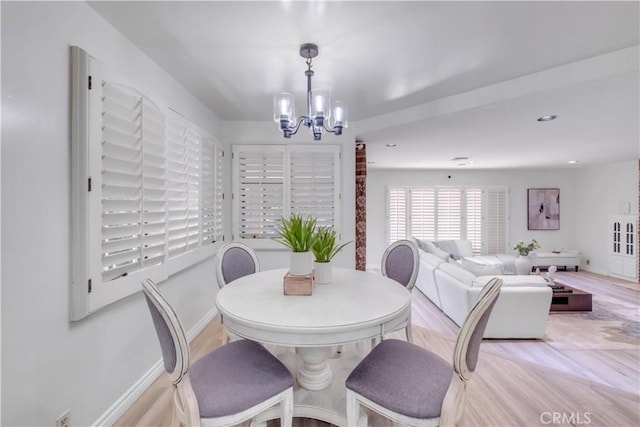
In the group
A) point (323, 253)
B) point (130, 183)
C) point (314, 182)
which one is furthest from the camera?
point (314, 182)

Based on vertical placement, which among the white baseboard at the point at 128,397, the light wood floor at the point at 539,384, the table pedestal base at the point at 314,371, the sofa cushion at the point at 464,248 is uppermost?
the sofa cushion at the point at 464,248

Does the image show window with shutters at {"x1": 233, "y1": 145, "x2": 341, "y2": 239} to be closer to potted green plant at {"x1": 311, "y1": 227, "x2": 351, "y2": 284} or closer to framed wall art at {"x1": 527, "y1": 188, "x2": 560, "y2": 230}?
potted green plant at {"x1": 311, "y1": 227, "x2": 351, "y2": 284}

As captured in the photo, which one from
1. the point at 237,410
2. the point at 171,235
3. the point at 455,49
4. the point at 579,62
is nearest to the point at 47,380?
the point at 237,410

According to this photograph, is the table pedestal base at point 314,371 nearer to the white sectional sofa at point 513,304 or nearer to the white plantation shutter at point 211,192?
the white plantation shutter at point 211,192

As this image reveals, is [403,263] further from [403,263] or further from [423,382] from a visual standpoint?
[423,382]

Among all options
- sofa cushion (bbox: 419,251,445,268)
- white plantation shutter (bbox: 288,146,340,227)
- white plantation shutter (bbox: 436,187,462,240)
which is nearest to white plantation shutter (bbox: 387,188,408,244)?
→ white plantation shutter (bbox: 436,187,462,240)

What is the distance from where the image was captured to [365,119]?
3.47 m

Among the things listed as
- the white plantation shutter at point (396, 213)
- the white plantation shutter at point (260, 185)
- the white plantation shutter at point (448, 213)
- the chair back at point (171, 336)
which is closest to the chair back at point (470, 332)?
the chair back at point (171, 336)

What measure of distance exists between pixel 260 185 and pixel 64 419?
2.63m

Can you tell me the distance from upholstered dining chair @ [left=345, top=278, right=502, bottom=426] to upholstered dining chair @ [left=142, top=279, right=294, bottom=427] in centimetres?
37

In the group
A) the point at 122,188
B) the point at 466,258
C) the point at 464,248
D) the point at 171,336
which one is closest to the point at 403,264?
the point at 171,336

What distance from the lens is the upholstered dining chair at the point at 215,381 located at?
1130mm

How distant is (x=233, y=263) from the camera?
7.83ft

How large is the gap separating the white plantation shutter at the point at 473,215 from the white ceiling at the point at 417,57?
370 centimetres
